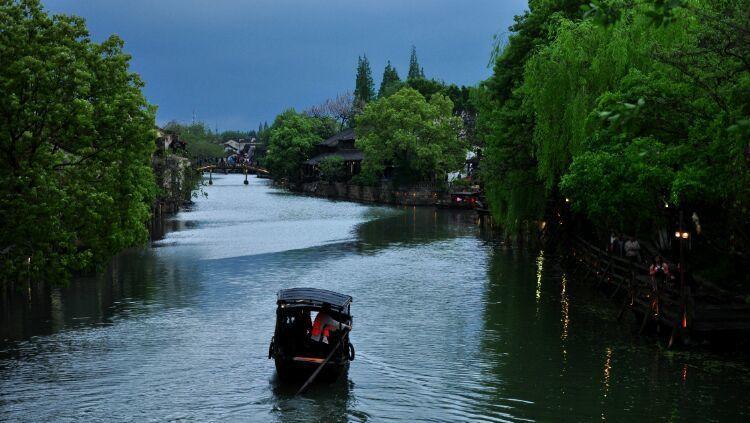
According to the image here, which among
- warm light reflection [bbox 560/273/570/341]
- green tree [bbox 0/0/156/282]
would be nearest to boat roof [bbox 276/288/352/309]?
green tree [bbox 0/0/156/282]

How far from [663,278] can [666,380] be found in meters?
6.34

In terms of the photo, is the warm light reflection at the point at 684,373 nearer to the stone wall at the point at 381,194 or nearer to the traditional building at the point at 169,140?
the traditional building at the point at 169,140

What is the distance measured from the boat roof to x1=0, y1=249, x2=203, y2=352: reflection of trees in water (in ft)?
27.8

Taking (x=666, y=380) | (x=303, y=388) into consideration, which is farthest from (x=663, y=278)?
(x=303, y=388)

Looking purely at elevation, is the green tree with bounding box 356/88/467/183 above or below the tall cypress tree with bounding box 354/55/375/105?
below

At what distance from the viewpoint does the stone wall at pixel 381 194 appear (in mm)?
99688

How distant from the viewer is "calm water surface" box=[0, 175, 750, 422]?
20188 millimetres

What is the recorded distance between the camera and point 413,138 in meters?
96.6

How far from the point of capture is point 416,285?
3934 centimetres

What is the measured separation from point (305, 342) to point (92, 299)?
640 inches

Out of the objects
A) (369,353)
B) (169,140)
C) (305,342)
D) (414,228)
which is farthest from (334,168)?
(305,342)

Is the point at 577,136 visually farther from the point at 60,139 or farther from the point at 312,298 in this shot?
the point at 60,139

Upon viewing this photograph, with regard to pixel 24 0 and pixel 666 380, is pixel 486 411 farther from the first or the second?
pixel 24 0

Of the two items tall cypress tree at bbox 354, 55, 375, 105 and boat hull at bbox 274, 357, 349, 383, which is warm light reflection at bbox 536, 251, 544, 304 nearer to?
boat hull at bbox 274, 357, 349, 383
